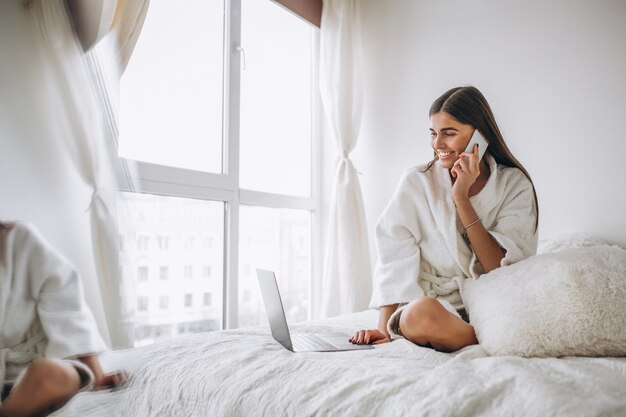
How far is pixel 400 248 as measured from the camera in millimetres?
1292

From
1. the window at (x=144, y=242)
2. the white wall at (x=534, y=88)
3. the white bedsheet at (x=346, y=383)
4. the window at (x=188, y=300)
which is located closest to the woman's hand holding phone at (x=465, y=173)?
the white bedsheet at (x=346, y=383)

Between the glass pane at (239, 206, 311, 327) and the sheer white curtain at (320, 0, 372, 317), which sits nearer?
the glass pane at (239, 206, 311, 327)

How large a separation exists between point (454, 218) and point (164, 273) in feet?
3.44

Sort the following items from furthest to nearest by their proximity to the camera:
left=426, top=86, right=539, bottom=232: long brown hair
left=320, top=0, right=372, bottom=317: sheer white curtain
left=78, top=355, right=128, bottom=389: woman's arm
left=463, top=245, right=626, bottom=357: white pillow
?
1. left=320, top=0, right=372, bottom=317: sheer white curtain
2. left=426, top=86, right=539, bottom=232: long brown hair
3. left=463, top=245, right=626, bottom=357: white pillow
4. left=78, top=355, right=128, bottom=389: woman's arm

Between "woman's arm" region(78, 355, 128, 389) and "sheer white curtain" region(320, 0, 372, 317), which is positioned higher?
"sheer white curtain" region(320, 0, 372, 317)

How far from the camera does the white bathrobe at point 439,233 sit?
48.2 inches

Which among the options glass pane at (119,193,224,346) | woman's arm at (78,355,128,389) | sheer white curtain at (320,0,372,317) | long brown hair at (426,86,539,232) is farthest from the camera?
sheer white curtain at (320,0,372,317)

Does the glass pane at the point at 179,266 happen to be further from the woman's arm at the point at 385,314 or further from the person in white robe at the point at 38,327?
the woman's arm at the point at 385,314

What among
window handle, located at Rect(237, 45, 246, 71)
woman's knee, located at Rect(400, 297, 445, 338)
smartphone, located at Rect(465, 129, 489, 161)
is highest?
window handle, located at Rect(237, 45, 246, 71)

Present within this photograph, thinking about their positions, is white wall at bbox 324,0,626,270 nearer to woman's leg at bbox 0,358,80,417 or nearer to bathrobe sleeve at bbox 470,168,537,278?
bathrobe sleeve at bbox 470,168,537,278

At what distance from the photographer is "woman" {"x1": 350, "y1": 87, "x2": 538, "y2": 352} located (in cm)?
122

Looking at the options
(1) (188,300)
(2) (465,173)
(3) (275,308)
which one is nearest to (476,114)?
(2) (465,173)

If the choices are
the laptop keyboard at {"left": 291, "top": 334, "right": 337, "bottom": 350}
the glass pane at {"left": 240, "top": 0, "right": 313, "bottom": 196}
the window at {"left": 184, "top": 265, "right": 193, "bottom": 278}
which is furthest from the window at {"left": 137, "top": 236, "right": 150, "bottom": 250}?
the glass pane at {"left": 240, "top": 0, "right": 313, "bottom": 196}

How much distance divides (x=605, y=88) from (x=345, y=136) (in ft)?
4.03
